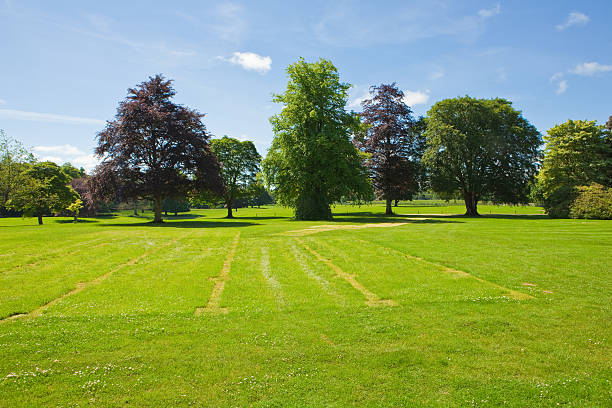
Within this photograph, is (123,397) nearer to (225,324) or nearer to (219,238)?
(225,324)

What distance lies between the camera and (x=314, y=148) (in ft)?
119

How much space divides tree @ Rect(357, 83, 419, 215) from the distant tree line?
16 cm

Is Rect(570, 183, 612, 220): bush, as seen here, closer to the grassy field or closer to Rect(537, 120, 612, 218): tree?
Rect(537, 120, 612, 218): tree

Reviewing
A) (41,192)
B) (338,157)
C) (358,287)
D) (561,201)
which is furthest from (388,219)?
(41,192)

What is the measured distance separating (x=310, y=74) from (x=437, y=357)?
124ft

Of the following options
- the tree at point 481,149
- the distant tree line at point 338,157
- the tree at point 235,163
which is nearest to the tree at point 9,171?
the distant tree line at point 338,157

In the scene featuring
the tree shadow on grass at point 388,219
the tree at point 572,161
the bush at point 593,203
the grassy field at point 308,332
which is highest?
the tree at point 572,161

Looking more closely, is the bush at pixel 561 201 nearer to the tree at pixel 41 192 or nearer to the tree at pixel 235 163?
the tree at pixel 235 163

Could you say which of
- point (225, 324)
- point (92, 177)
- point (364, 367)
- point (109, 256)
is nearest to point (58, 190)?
point (92, 177)

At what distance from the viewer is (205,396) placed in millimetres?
4418

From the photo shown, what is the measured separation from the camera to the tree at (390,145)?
48.3m

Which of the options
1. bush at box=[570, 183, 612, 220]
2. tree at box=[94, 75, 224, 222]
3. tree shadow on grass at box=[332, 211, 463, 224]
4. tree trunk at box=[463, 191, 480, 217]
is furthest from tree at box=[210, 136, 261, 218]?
bush at box=[570, 183, 612, 220]

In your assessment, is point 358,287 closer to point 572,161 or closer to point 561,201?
point 561,201

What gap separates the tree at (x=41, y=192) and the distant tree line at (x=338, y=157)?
0.18 meters
